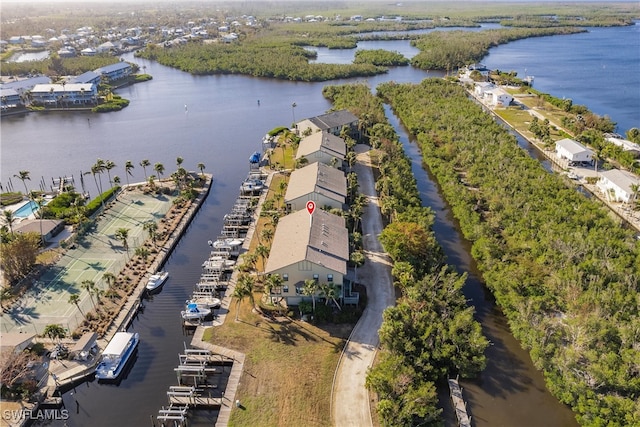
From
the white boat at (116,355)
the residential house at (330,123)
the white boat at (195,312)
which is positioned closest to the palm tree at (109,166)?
the residential house at (330,123)

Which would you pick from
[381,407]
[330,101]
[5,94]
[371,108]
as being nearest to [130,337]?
[381,407]

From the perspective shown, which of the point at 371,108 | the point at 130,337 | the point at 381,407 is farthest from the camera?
the point at 371,108

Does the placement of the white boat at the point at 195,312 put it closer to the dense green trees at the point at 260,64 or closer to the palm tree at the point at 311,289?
the palm tree at the point at 311,289

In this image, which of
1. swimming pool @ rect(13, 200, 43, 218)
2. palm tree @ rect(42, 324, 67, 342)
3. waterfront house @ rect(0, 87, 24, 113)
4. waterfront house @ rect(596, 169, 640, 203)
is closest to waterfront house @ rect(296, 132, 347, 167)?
swimming pool @ rect(13, 200, 43, 218)

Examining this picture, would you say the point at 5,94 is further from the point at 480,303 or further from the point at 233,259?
the point at 480,303

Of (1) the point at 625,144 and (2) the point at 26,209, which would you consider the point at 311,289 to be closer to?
(2) the point at 26,209

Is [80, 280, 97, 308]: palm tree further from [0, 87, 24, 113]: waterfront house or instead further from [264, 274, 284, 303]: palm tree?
[0, 87, 24, 113]: waterfront house

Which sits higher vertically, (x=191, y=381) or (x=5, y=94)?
(x=5, y=94)
